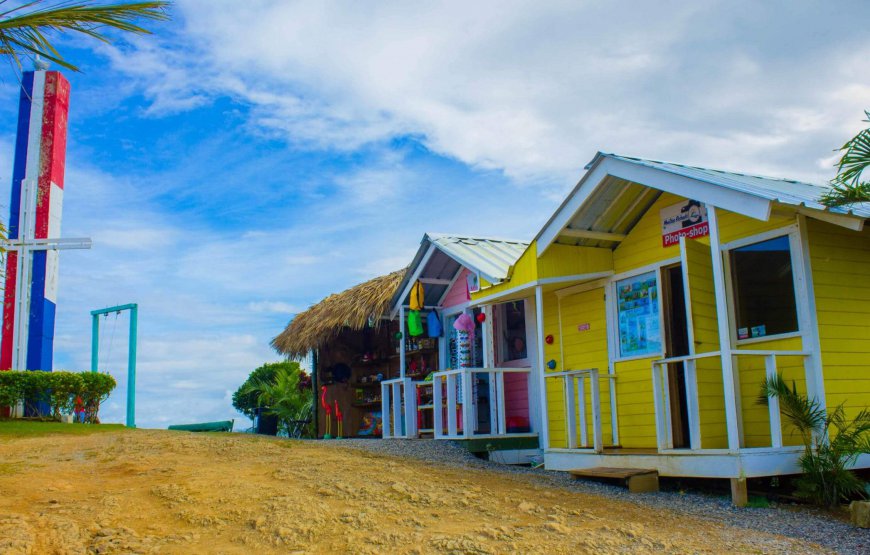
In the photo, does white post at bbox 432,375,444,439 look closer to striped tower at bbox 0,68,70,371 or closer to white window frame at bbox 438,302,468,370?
white window frame at bbox 438,302,468,370

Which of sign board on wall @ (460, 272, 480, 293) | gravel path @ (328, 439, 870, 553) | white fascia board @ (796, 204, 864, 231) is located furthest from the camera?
sign board on wall @ (460, 272, 480, 293)

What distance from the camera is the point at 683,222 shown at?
30.9 ft

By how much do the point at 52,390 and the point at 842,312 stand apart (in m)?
14.2

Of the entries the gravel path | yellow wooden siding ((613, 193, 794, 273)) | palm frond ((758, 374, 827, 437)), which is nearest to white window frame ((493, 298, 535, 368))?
yellow wooden siding ((613, 193, 794, 273))

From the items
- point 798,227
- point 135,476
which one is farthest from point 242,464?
point 798,227

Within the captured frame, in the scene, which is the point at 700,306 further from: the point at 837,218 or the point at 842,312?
the point at 837,218

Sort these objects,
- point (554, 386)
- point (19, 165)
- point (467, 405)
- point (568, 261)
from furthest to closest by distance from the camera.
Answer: point (19, 165) → point (467, 405) → point (554, 386) → point (568, 261)

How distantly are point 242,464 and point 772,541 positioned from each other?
5055mm

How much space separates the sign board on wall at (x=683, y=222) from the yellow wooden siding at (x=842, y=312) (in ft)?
4.25

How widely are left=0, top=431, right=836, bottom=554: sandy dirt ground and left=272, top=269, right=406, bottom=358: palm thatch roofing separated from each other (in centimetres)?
619

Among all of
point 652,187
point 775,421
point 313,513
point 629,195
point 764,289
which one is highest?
point 629,195

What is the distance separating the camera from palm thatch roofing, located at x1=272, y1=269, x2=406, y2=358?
1476 centimetres

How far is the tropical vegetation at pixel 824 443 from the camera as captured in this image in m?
7.31

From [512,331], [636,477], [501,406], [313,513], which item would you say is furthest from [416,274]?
[313,513]
